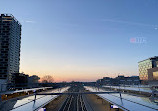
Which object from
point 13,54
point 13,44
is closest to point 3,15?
point 13,44

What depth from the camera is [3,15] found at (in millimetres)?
152000

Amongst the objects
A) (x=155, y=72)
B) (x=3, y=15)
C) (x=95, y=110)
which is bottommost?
(x=95, y=110)

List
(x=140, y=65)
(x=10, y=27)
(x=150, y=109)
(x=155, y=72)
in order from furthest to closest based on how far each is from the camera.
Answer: (x=140, y=65)
(x=10, y=27)
(x=155, y=72)
(x=150, y=109)

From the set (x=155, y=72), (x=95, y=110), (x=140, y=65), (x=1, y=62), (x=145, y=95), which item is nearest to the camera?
(x=145, y=95)

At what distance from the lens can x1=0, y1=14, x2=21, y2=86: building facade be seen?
137 metres

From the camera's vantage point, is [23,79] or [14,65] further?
[14,65]

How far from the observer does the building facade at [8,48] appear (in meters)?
137

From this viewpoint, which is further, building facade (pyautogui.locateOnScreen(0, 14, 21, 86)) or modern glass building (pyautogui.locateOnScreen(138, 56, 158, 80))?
building facade (pyautogui.locateOnScreen(0, 14, 21, 86))

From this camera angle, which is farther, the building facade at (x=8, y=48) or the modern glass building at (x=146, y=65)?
the building facade at (x=8, y=48)

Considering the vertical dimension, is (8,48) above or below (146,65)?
above

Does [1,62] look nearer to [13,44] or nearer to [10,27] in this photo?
[13,44]

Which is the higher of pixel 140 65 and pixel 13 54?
pixel 13 54

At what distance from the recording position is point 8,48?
143 meters

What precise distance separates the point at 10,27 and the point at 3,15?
17012 mm
